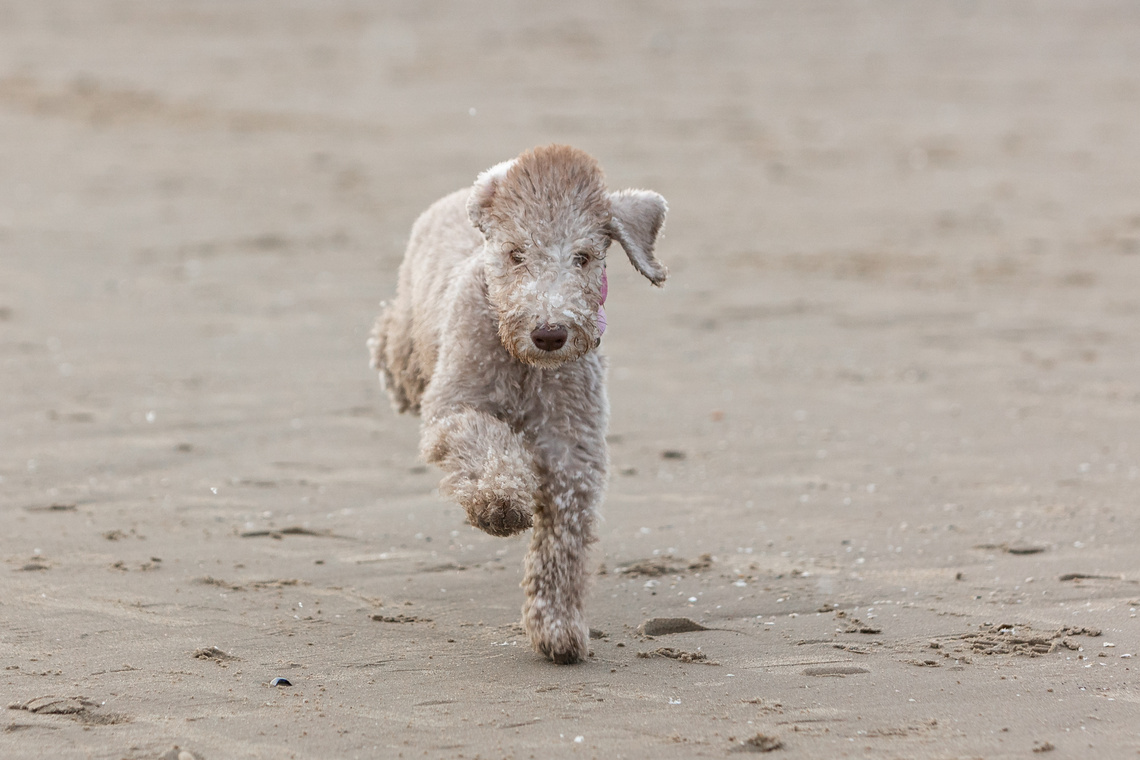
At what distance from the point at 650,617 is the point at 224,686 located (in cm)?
164

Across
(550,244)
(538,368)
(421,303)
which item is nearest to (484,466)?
(538,368)

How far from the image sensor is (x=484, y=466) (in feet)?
14.8

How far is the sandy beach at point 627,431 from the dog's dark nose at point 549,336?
1099 mm

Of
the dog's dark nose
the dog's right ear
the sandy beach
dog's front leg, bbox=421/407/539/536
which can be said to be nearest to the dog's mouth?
the dog's dark nose

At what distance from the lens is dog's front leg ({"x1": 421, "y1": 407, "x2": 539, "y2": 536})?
Result: 4.41 m

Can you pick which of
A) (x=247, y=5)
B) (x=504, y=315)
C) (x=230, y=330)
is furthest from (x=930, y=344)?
(x=247, y=5)

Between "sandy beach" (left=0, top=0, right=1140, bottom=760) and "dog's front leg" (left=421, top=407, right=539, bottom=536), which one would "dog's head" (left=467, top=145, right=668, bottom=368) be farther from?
"sandy beach" (left=0, top=0, right=1140, bottom=760)

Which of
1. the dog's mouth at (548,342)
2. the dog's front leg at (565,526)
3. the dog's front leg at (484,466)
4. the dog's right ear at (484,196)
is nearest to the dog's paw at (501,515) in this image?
the dog's front leg at (484,466)

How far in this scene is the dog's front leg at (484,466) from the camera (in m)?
4.41

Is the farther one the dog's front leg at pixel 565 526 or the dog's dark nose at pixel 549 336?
the dog's front leg at pixel 565 526

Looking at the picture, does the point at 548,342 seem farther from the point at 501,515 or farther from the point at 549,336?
the point at 501,515

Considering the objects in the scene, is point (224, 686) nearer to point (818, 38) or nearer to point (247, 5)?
point (818, 38)

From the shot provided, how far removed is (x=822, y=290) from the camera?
10562 millimetres

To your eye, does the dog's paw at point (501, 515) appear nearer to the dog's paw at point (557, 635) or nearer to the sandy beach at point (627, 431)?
the dog's paw at point (557, 635)
